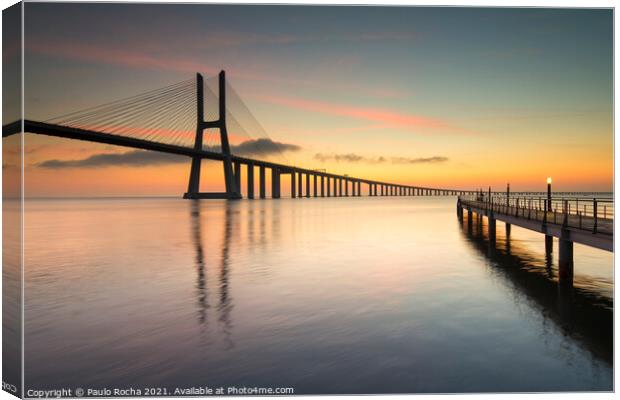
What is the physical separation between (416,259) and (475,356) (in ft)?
47.2

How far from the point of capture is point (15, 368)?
699 cm

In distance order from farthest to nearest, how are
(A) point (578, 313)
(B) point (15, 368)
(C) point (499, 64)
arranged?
1. (C) point (499, 64)
2. (A) point (578, 313)
3. (B) point (15, 368)

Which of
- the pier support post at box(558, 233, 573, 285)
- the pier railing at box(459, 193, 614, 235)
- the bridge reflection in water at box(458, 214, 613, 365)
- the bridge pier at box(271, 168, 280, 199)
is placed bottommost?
the bridge reflection in water at box(458, 214, 613, 365)

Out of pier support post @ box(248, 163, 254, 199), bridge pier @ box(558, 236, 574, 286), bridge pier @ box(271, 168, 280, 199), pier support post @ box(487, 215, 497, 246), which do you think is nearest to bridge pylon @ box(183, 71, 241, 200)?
pier support post @ box(248, 163, 254, 199)

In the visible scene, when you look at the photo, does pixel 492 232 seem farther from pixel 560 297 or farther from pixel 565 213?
pixel 560 297

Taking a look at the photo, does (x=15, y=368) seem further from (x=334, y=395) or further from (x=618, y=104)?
(x=618, y=104)

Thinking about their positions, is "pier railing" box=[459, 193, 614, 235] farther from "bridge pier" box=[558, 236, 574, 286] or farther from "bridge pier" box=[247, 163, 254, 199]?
"bridge pier" box=[247, 163, 254, 199]

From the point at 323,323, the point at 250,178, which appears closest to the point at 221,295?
the point at 323,323

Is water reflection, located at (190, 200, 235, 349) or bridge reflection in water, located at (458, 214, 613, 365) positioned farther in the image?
water reflection, located at (190, 200, 235, 349)

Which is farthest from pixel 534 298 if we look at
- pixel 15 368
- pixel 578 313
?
pixel 15 368

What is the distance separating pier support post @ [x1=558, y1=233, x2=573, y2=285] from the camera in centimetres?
1520

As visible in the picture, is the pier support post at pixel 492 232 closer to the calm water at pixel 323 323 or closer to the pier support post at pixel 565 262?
the calm water at pixel 323 323

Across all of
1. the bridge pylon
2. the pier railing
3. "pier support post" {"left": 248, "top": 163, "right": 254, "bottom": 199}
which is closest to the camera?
the pier railing

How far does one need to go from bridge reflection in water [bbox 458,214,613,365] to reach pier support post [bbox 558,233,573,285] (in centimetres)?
23
